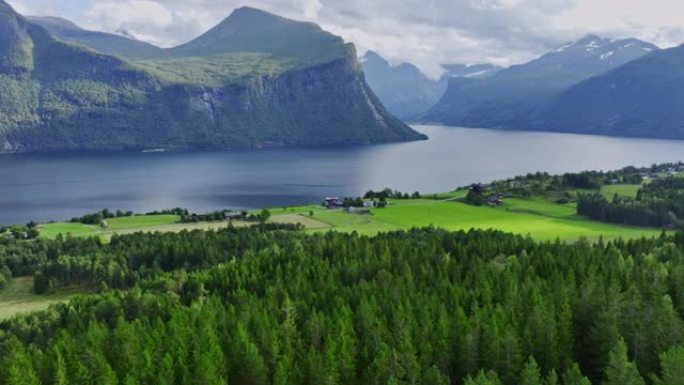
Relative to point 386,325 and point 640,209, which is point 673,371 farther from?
point 640,209

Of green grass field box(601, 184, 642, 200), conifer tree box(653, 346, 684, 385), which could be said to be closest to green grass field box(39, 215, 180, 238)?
green grass field box(601, 184, 642, 200)

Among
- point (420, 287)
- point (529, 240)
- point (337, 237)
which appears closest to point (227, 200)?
point (337, 237)

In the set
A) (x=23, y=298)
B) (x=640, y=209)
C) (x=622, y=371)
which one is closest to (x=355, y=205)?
(x=640, y=209)

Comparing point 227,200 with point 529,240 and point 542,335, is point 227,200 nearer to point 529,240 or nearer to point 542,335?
point 529,240

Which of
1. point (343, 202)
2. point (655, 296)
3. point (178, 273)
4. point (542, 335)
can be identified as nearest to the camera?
point (542, 335)

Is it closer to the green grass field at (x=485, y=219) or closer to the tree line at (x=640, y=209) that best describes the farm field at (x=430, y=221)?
the green grass field at (x=485, y=219)

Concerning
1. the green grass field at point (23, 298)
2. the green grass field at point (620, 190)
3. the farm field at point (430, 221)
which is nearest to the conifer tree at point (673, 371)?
the farm field at point (430, 221)
